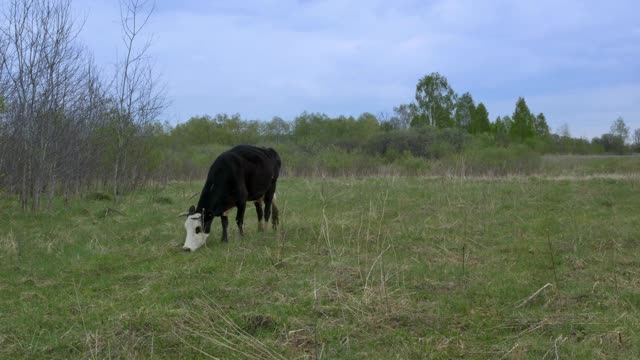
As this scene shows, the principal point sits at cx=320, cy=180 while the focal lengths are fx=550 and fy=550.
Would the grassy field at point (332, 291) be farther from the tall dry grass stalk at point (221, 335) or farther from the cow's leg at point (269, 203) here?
the cow's leg at point (269, 203)

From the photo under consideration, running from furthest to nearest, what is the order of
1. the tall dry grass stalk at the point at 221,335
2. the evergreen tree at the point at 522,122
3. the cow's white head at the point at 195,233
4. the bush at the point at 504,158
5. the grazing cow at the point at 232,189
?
the evergreen tree at the point at 522,122 < the bush at the point at 504,158 < the grazing cow at the point at 232,189 < the cow's white head at the point at 195,233 < the tall dry grass stalk at the point at 221,335

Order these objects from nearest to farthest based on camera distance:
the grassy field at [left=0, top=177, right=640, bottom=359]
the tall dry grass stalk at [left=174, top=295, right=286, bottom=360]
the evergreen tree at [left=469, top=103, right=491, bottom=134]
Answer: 1. the tall dry grass stalk at [left=174, top=295, right=286, bottom=360]
2. the grassy field at [left=0, top=177, right=640, bottom=359]
3. the evergreen tree at [left=469, top=103, right=491, bottom=134]

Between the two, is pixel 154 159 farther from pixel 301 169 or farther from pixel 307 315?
pixel 307 315

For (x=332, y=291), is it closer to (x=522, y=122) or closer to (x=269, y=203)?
(x=269, y=203)

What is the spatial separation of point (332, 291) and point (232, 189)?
13.7 feet

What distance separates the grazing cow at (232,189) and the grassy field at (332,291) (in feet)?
1.21

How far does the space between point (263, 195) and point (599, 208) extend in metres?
7.59

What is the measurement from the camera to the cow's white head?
8.39m

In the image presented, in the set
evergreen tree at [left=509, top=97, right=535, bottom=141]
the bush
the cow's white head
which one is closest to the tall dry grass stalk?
the cow's white head

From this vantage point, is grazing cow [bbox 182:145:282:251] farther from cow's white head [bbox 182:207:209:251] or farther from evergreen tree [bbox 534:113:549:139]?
evergreen tree [bbox 534:113:549:139]

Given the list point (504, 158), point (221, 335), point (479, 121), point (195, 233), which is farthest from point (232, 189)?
point (479, 121)

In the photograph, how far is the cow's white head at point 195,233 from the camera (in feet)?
27.5

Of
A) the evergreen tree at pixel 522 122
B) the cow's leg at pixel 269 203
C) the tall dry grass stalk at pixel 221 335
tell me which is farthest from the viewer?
the evergreen tree at pixel 522 122

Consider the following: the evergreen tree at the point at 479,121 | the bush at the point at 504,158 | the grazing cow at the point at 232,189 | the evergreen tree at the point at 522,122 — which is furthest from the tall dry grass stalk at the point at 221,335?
the evergreen tree at the point at 479,121
